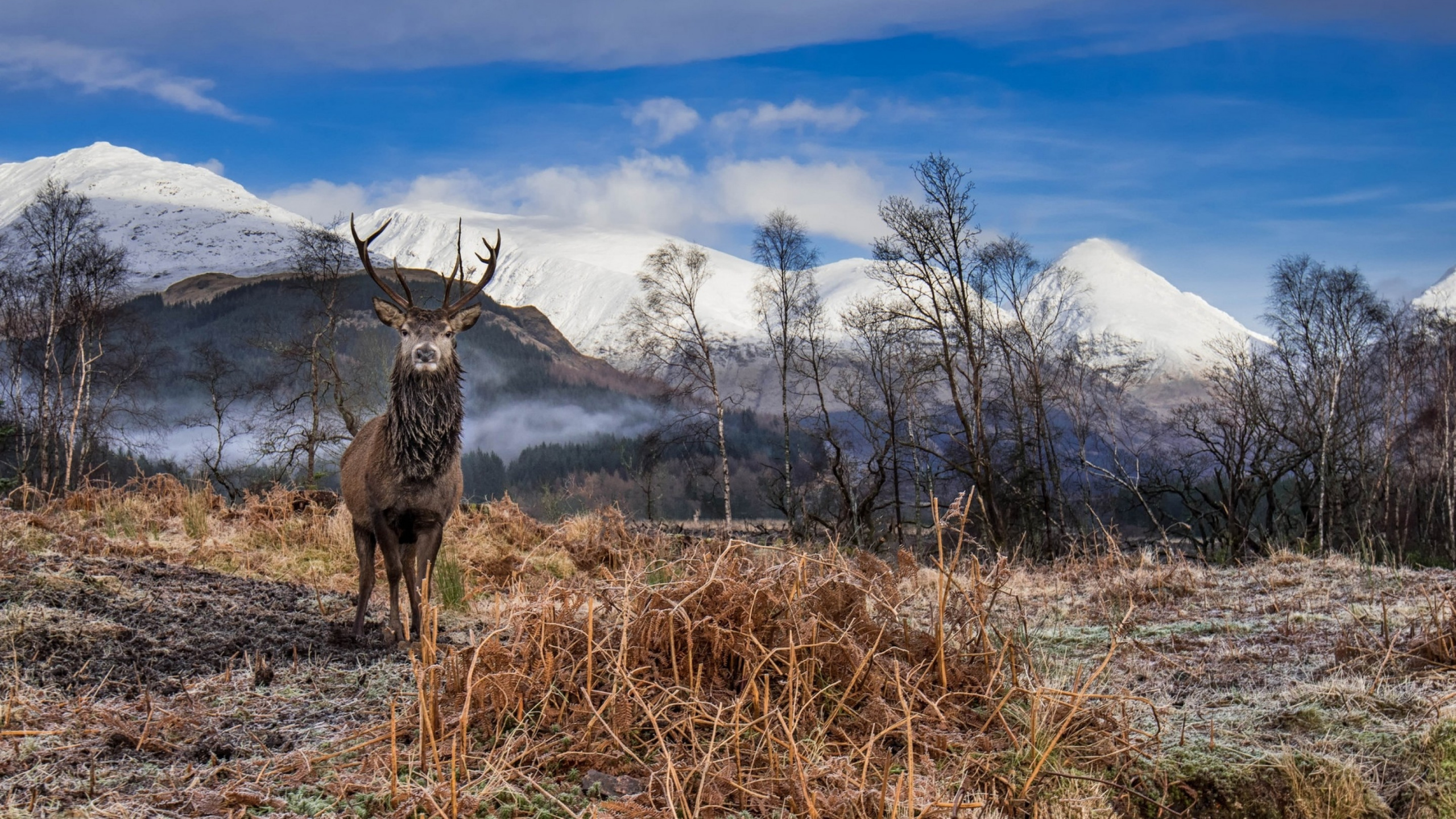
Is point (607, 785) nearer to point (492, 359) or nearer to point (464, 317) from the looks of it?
point (464, 317)

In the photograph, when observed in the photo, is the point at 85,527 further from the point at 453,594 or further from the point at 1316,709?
the point at 1316,709

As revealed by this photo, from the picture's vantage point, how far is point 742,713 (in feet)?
10.3

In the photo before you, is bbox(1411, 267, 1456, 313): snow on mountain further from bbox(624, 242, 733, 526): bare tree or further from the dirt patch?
the dirt patch

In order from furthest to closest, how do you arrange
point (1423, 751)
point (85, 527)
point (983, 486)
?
1. point (983, 486)
2. point (85, 527)
3. point (1423, 751)

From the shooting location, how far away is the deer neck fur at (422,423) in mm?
6098

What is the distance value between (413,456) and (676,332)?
21.2 m

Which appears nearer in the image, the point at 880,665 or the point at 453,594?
the point at 880,665

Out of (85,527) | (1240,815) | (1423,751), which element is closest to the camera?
(1240,815)

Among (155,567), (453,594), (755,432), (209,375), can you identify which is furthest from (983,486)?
(755,432)

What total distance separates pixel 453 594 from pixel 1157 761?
558cm

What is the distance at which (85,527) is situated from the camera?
9789 millimetres

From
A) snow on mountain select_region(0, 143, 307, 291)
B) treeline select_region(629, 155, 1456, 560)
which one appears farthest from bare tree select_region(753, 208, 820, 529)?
snow on mountain select_region(0, 143, 307, 291)

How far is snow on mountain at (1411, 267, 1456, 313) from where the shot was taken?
126 feet

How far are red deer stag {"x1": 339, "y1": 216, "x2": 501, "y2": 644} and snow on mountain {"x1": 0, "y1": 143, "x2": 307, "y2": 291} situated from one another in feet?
246
